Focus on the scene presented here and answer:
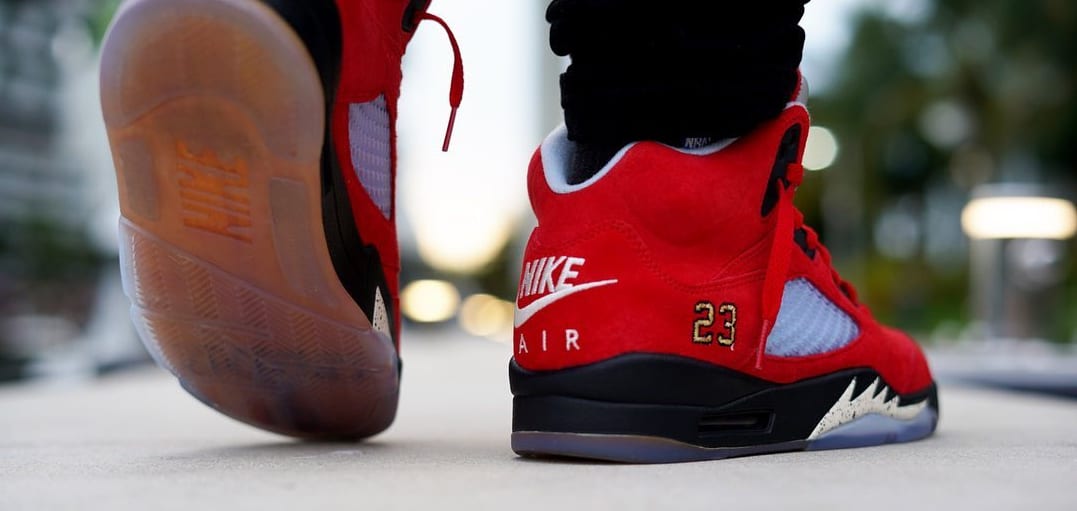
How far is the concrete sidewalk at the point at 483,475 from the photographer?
2.66 ft

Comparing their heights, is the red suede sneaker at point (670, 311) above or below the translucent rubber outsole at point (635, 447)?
above

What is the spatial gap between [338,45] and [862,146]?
32.4 m

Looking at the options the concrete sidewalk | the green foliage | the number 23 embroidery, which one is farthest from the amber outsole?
the green foliage

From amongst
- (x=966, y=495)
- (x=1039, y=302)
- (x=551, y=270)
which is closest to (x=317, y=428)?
(x=551, y=270)

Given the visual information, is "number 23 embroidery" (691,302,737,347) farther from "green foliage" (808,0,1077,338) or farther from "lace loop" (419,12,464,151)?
"green foliage" (808,0,1077,338)

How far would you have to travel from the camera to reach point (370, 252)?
4.03ft

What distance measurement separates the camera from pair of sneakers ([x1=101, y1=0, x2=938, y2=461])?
3.30ft

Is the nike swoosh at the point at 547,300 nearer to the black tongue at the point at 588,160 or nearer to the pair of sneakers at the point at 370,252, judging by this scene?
the pair of sneakers at the point at 370,252

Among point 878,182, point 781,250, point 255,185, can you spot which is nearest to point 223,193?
point 255,185

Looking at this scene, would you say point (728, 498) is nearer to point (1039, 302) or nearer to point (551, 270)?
point (551, 270)

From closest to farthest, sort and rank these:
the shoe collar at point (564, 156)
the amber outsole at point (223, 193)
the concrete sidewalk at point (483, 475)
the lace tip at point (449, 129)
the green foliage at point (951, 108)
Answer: the concrete sidewalk at point (483, 475), the amber outsole at point (223, 193), the shoe collar at point (564, 156), the lace tip at point (449, 129), the green foliage at point (951, 108)

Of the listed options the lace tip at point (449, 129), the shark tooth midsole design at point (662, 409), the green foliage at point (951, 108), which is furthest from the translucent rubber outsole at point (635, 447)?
the green foliage at point (951, 108)

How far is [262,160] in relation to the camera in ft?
3.35

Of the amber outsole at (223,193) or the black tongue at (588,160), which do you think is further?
the black tongue at (588,160)
